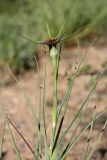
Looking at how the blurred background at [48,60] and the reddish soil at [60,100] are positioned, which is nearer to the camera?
the reddish soil at [60,100]

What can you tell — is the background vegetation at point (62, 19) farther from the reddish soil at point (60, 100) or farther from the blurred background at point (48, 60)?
the reddish soil at point (60, 100)

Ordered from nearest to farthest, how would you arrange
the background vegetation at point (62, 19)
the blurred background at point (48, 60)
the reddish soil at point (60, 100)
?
the reddish soil at point (60, 100)
the blurred background at point (48, 60)
the background vegetation at point (62, 19)

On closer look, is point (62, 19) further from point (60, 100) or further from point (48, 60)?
point (60, 100)

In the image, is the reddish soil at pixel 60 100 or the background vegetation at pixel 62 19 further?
the background vegetation at pixel 62 19

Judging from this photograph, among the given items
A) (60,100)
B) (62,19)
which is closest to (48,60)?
(62,19)

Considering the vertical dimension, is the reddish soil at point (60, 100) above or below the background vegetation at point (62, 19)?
below

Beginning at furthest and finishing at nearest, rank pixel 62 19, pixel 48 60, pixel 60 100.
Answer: pixel 62 19 < pixel 48 60 < pixel 60 100

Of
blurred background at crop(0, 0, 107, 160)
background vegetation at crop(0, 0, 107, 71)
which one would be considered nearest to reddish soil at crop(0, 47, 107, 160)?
blurred background at crop(0, 0, 107, 160)

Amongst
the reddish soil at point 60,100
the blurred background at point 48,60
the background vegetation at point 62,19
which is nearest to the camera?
the reddish soil at point 60,100

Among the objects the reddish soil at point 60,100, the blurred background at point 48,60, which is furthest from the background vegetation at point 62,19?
the reddish soil at point 60,100

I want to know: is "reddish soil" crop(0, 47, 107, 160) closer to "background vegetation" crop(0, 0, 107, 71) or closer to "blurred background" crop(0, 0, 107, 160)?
"blurred background" crop(0, 0, 107, 160)
